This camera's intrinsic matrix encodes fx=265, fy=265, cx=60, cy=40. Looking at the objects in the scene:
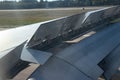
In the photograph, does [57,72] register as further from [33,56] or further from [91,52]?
[91,52]

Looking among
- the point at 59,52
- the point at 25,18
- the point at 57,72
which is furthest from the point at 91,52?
the point at 25,18

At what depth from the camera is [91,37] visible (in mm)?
7625

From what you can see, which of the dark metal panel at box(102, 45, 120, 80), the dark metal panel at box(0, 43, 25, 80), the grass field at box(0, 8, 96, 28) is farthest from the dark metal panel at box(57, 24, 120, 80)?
the grass field at box(0, 8, 96, 28)

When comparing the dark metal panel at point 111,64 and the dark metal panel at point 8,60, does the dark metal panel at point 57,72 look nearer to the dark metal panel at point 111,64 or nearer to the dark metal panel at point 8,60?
the dark metal panel at point 8,60

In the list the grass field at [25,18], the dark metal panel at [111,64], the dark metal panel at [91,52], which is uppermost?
the dark metal panel at [91,52]

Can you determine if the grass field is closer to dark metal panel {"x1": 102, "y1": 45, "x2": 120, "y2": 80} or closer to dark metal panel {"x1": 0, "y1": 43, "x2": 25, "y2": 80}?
dark metal panel {"x1": 102, "y1": 45, "x2": 120, "y2": 80}

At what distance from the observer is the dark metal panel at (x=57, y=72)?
449 centimetres

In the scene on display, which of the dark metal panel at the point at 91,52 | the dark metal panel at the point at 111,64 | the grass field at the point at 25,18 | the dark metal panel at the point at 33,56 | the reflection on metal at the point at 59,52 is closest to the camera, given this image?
the dark metal panel at the point at 33,56

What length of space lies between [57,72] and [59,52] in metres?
1.09

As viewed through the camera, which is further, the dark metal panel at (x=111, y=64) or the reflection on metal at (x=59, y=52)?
the dark metal panel at (x=111, y=64)

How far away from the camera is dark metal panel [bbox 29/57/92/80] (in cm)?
449

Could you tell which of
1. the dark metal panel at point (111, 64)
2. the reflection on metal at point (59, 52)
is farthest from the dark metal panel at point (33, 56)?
the dark metal panel at point (111, 64)

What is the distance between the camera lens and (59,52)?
5750 millimetres

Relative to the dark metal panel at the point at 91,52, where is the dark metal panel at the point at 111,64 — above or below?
below
